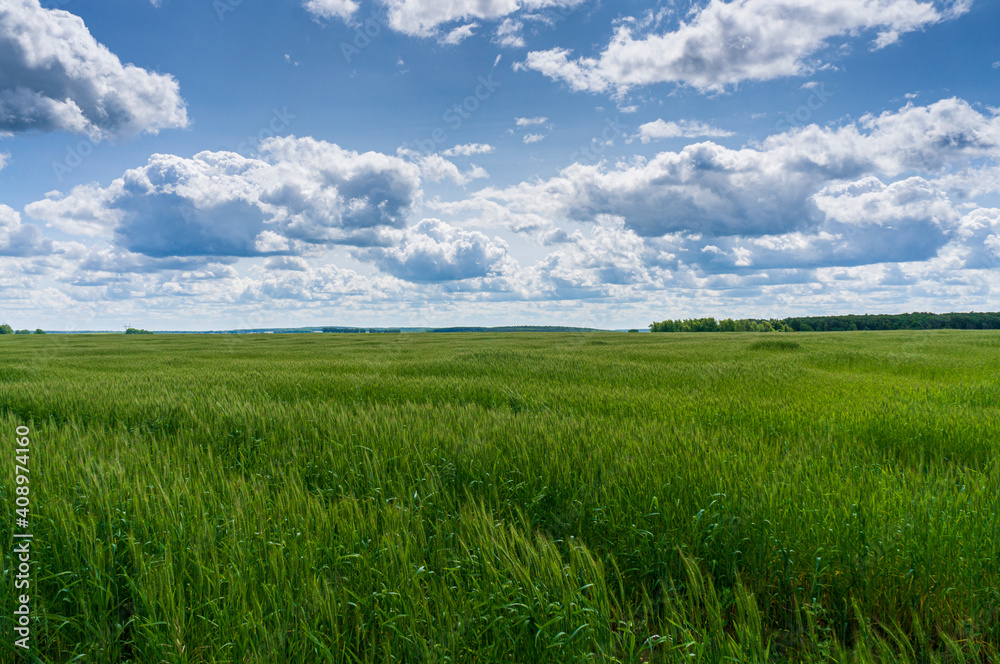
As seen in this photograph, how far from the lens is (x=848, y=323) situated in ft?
382

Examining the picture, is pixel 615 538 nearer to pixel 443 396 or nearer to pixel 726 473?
pixel 726 473

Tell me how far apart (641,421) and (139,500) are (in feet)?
16.3

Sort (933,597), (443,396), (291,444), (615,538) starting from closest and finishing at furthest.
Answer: (933,597) < (615,538) < (291,444) < (443,396)

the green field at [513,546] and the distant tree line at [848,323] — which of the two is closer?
the green field at [513,546]

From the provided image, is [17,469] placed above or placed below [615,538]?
above

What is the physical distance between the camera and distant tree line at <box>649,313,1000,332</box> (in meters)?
104

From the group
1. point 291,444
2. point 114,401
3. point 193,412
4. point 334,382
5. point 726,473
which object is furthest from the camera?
point 334,382

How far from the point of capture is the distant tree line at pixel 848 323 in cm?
10394

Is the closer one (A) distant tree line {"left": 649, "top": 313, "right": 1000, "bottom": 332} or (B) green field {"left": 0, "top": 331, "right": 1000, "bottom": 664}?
(B) green field {"left": 0, "top": 331, "right": 1000, "bottom": 664}

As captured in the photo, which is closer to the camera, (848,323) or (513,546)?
(513,546)

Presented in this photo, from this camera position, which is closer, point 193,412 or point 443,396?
point 193,412

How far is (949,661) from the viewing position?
75.1 inches

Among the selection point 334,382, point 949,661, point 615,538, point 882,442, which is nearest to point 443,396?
point 334,382

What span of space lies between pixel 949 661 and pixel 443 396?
7.34m
